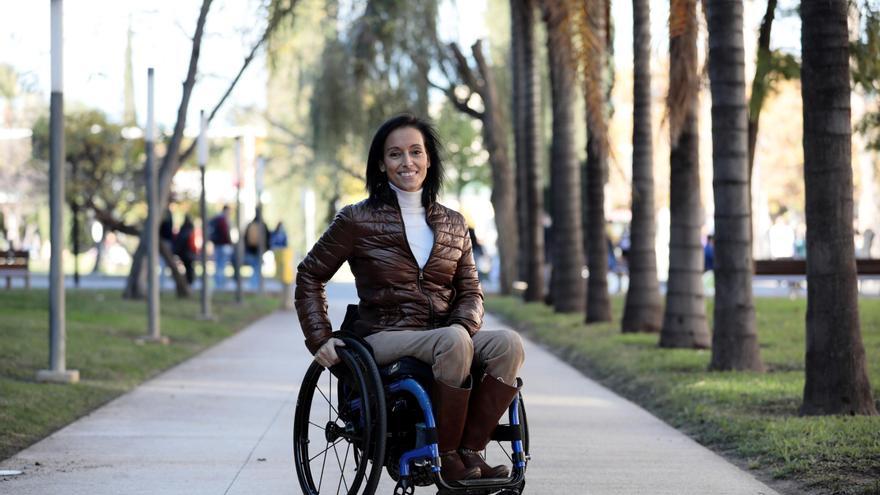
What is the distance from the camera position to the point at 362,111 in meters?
35.3

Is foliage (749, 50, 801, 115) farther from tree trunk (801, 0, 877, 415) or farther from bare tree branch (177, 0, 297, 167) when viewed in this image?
tree trunk (801, 0, 877, 415)

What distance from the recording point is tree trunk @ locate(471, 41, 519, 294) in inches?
1329

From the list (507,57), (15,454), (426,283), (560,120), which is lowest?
(15,454)

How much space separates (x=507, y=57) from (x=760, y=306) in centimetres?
1402

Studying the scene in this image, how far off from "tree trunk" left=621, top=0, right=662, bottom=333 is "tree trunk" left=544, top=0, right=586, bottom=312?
4.01 m

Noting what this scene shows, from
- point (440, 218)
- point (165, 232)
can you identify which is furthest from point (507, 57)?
point (440, 218)

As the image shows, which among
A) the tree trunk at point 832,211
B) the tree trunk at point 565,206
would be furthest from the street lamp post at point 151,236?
the tree trunk at point 832,211

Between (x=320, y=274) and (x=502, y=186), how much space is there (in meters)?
27.6

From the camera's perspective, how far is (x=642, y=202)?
18.6 meters

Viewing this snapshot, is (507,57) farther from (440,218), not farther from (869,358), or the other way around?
(440,218)

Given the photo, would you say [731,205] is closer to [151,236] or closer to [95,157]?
[151,236]

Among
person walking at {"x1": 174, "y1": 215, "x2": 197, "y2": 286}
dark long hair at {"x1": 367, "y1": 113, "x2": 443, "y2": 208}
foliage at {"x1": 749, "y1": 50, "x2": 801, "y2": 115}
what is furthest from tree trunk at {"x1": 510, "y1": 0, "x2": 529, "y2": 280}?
dark long hair at {"x1": 367, "y1": 113, "x2": 443, "y2": 208}

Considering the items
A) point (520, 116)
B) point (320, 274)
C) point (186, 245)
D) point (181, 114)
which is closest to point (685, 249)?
point (181, 114)

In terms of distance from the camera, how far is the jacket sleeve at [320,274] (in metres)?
6.85
